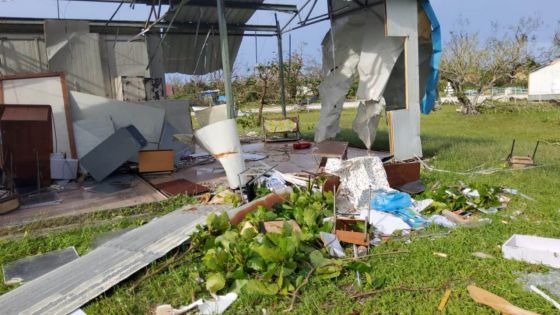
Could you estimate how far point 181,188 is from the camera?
18.9 ft

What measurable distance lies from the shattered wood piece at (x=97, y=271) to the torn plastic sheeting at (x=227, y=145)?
1237 mm

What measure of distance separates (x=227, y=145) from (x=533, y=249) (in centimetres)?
361

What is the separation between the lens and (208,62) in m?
12.0

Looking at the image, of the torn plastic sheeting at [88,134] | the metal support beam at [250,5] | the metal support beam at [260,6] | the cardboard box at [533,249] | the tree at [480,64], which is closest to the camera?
the cardboard box at [533,249]

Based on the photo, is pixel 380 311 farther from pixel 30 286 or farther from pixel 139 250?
pixel 30 286

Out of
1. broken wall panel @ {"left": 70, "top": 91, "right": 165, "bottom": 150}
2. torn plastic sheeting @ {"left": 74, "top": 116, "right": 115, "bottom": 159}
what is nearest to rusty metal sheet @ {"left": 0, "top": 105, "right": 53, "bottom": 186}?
torn plastic sheeting @ {"left": 74, "top": 116, "right": 115, "bottom": 159}

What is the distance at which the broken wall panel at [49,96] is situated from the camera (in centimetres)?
702

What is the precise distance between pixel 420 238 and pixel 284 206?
1440mm

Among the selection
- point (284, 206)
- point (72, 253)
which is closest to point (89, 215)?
point (72, 253)

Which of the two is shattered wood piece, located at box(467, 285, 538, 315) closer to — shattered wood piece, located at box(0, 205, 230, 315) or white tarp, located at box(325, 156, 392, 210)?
white tarp, located at box(325, 156, 392, 210)

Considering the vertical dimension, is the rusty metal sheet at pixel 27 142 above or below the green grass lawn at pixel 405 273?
above

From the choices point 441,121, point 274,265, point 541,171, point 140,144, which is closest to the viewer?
point 274,265

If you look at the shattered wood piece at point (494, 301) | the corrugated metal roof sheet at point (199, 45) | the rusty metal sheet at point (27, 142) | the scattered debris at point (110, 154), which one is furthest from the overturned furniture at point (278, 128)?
the shattered wood piece at point (494, 301)

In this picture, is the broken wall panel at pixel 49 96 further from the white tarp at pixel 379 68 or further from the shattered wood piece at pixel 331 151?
the white tarp at pixel 379 68
